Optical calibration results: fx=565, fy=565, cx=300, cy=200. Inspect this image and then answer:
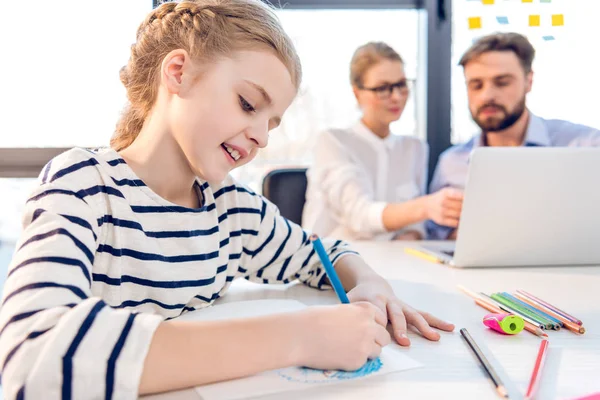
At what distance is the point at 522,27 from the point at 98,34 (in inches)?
59.3

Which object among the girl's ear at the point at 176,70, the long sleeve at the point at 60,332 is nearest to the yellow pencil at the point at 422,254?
the girl's ear at the point at 176,70

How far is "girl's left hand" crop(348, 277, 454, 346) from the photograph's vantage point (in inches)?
24.7

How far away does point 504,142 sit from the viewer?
181 cm

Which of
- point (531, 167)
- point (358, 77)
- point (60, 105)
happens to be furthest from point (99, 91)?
point (531, 167)

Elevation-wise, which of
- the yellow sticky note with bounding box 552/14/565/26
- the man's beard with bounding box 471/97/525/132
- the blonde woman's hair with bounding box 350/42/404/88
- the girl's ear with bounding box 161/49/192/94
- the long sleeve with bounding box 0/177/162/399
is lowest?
the long sleeve with bounding box 0/177/162/399

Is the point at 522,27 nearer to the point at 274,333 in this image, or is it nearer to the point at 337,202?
the point at 337,202

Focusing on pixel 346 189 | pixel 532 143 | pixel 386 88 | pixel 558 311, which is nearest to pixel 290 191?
pixel 346 189

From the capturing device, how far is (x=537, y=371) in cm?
51

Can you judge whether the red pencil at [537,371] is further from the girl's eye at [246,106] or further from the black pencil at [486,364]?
the girl's eye at [246,106]

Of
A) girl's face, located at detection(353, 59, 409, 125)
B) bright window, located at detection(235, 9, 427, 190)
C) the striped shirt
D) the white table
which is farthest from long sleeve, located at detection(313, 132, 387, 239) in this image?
the striped shirt

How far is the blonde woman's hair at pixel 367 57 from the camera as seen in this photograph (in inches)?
69.4

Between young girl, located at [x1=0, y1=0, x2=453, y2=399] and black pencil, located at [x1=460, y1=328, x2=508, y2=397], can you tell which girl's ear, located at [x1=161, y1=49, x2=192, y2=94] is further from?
black pencil, located at [x1=460, y1=328, x2=508, y2=397]

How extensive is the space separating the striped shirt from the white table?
5 cm

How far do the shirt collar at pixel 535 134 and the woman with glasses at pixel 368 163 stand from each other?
266 mm
